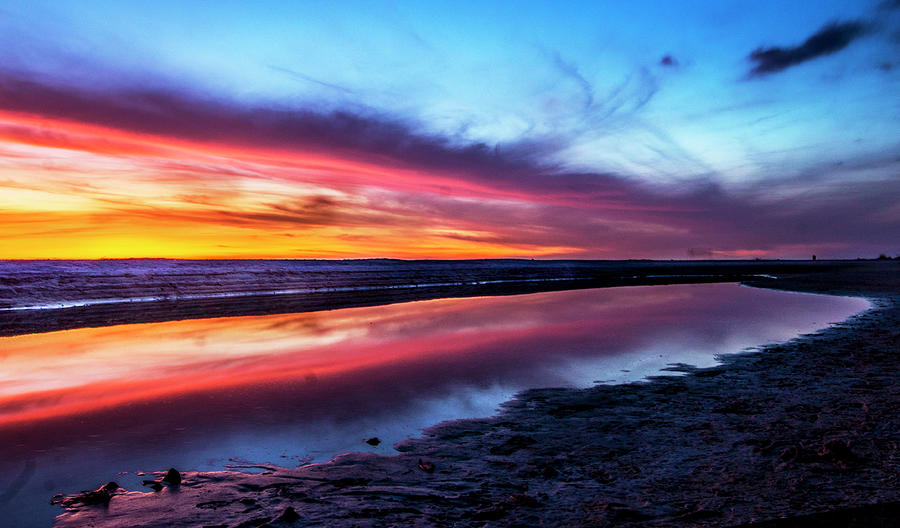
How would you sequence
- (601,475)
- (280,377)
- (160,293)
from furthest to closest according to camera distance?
(160,293) < (280,377) < (601,475)

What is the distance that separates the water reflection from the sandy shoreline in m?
0.76

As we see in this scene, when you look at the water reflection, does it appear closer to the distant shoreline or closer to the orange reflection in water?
the orange reflection in water

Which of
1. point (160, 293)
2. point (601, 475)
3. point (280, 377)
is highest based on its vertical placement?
point (160, 293)

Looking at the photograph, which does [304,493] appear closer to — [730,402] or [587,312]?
[730,402]

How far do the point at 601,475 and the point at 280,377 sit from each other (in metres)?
7.40

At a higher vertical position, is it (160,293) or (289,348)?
(160,293)

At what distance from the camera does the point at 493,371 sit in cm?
1117

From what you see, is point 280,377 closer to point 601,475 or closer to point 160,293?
point 601,475

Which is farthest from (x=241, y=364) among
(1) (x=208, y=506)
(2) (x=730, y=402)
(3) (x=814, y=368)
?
(3) (x=814, y=368)

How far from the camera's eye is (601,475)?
5406 mm

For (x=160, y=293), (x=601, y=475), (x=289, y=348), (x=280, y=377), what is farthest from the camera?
(x=160, y=293)

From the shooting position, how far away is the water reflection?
648cm

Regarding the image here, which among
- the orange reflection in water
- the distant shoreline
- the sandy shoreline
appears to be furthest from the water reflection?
the distant shoreline

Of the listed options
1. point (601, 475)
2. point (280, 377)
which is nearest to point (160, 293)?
point (280, 377)
